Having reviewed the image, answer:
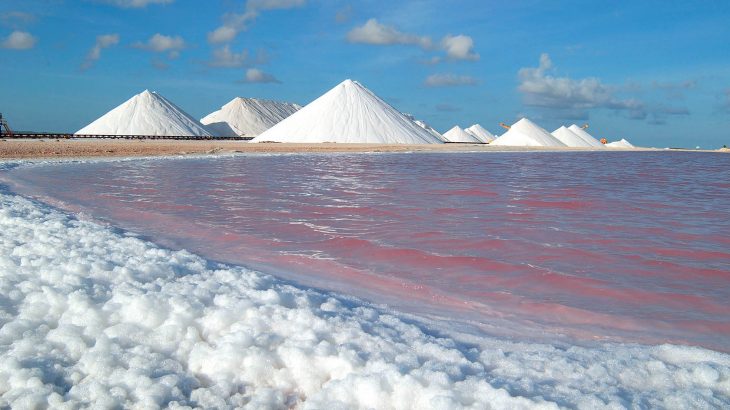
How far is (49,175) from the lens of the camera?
10.5 m

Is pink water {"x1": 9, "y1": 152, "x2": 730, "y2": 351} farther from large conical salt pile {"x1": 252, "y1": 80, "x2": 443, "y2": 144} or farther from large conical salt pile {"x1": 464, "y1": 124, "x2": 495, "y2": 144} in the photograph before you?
large conical salt pile {"x1": 464, "y1": 124, "x2": 495, "y2": 144}

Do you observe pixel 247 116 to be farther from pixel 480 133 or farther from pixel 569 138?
pixel 480 133

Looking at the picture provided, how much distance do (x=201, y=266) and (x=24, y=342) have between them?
1292 mm

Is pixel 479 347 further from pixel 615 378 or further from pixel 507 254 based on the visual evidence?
pixel 507 254

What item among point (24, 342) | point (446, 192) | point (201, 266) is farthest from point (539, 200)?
point (24, 342)

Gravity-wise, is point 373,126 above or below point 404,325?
above

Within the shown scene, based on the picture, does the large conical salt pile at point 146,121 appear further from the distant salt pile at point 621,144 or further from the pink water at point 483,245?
the distant salt pile at point 621,144

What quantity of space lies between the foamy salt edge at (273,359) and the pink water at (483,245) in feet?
1.52

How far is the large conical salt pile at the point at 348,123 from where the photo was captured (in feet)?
106

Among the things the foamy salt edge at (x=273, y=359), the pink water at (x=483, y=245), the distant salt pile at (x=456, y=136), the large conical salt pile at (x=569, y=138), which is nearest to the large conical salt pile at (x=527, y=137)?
the large conical salt pile at (x=569, y=138)

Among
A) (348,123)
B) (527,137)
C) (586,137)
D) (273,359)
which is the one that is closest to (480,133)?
(586,137)

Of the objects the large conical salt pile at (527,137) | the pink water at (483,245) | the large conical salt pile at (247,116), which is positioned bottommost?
the pink water at (483,245)

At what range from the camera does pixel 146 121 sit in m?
41.2

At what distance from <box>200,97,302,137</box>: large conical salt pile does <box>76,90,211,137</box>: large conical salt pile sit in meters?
7.70
